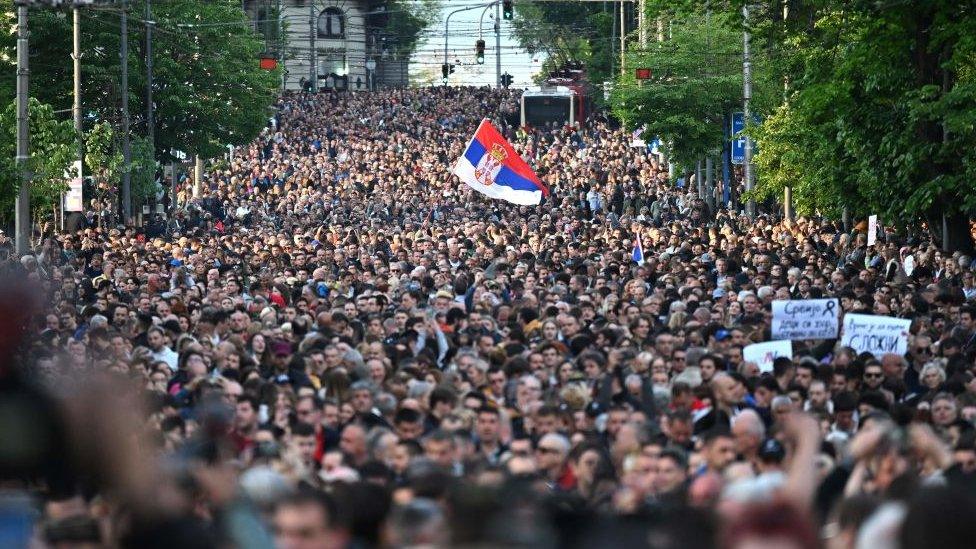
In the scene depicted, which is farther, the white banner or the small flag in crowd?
the white banner

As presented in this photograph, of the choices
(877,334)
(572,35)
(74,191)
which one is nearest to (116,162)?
(74,191)

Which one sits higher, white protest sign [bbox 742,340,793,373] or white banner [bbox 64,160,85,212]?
white banner [bbox 64,160,85,212]

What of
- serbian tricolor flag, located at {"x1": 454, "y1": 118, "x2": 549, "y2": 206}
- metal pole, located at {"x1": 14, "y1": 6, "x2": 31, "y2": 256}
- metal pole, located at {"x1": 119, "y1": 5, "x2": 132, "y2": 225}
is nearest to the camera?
metal pole, located at {"x1": 14, "y1": 6, "x2": 31, "y2": 256}

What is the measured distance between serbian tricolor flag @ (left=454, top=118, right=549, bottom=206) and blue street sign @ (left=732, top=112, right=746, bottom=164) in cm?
836

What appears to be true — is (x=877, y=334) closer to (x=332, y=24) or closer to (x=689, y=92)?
(x=689, y=92)

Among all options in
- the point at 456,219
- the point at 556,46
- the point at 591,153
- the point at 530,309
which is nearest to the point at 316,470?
the point at 530,309

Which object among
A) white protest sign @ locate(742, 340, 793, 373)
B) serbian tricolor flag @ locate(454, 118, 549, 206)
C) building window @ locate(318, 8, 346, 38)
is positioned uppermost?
building window @ locate(318, 8, 346, 38)

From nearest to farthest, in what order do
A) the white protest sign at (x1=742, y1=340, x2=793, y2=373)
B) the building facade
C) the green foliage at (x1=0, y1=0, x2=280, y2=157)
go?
the white protest sign at (x1=742, y1=340, x2=793, y2=373) < the green foliage at (x1=0, y1=0, x2=280, y2=157) < the building facade

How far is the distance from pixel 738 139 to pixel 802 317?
31.2 metres

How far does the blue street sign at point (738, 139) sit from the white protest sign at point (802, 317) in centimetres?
2810

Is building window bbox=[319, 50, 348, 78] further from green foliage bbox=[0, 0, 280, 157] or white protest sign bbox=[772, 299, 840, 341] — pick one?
white protest sign bbox=[772, 299, 840, 341]

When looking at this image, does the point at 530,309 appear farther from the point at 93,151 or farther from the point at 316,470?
the point at 93,151

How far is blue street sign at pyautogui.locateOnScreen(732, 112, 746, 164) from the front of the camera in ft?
161

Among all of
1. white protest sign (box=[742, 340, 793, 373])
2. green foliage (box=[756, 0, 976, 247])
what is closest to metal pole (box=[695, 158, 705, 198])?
green foliage (box=[756, 0, 976, 247])
